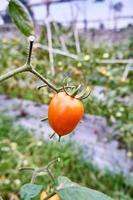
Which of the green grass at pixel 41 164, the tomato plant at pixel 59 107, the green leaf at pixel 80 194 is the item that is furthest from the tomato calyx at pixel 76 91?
the green grass at pixel 41 164

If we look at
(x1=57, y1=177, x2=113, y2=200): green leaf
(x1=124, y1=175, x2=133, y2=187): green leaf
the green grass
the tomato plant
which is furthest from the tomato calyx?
(x1=124, y1=175, x2=133, y2=187): green leaf

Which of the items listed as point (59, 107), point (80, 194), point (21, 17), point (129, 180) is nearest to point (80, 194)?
point (80, 194)

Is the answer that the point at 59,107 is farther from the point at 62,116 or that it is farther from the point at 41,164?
the point at 41,164

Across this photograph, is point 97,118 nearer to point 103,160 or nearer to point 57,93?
point 103,160

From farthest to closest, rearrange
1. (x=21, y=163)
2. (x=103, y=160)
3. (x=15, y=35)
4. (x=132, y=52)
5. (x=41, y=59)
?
(x=15, y=35)
(x=132, y=52)
(x=41, y=59)
(x=103, y=160)
(x=21, y=163)

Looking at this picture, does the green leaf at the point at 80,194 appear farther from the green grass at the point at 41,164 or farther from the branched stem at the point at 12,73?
the green grass at the point at 41,164

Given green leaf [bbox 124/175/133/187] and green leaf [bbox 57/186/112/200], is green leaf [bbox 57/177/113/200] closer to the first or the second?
green leaf [bbox 57/186/112/200]

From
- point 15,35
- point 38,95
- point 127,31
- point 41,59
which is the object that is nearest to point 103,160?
point 38,95
